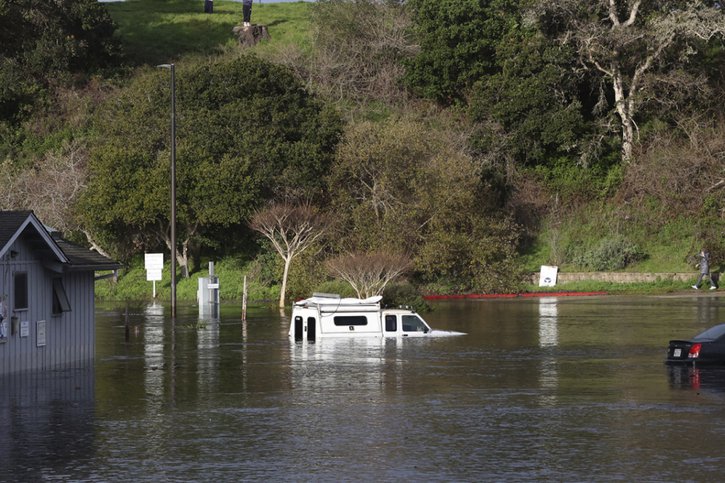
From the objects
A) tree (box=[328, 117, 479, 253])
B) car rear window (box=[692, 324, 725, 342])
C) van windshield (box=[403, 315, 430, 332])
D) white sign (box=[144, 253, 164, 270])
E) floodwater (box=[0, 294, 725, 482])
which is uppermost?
tree (box=[328, 117, 479, 253])

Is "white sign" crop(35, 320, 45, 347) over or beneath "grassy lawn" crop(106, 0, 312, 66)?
beneath

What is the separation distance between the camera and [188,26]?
106812 millimetres

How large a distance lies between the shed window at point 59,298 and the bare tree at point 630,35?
50906 mm

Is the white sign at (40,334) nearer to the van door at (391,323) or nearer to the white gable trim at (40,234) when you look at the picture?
the white gable trim at (40,234)

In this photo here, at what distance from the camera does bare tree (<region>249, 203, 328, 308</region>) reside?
194 feet

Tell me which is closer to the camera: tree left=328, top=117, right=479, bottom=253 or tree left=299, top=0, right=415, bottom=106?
tree left=328, top=117, right=479, bottom=253

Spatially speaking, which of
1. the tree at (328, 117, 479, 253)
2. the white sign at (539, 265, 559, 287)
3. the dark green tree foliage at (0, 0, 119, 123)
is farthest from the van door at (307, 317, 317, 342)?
the dark green tree foliage at (0, 0, 119, 123)

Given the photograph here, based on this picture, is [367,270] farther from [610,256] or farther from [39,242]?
[39,242]

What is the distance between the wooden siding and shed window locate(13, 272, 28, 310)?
0.10 m

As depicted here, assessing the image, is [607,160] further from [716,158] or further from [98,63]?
[98,63]

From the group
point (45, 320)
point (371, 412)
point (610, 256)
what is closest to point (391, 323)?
point (45, 320)

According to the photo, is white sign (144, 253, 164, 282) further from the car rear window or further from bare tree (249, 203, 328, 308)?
the car rear window

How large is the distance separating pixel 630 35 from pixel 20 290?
53233 millimetres

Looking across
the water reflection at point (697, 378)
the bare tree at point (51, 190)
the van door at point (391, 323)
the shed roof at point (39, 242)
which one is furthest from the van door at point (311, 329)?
the bare tree at point (51, 190)
